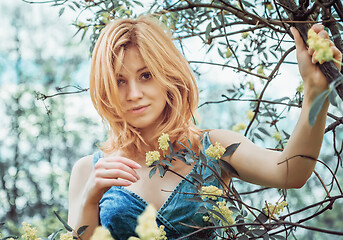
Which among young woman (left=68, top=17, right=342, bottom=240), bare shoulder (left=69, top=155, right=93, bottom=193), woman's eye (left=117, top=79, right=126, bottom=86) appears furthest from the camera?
bare shoulder (left=69, top=155, right=93, bottom=193)

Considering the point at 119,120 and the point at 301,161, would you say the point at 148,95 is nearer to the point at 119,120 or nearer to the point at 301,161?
the point at 119,120

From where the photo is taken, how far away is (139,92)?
1.06m

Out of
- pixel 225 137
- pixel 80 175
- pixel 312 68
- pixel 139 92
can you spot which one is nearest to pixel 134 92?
pixel 139 92

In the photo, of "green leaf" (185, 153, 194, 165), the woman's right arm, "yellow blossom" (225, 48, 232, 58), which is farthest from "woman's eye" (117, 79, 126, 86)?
"yellow blossom" (225, 48, 232, 58)

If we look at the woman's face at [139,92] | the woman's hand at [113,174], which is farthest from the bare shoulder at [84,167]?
the woman's hand at [113,174]

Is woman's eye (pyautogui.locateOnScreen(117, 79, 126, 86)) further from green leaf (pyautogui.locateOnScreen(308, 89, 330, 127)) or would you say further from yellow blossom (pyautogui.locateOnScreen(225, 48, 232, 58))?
green leaf (pyautogui.locateOnScreen(308, 89, 330, 127))

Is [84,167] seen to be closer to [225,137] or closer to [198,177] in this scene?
[225,137]

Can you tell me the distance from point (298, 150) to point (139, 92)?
0.44m

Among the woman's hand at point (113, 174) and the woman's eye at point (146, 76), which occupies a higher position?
the woman's eye at point (146, 76)

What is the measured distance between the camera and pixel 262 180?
958 mm

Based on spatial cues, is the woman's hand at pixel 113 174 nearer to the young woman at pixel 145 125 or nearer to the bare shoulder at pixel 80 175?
the young woman at pixel 145 125

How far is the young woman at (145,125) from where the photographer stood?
1003mm

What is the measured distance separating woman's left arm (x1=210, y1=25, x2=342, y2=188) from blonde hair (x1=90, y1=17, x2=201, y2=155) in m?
0.16

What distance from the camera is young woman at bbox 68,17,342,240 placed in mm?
1003
